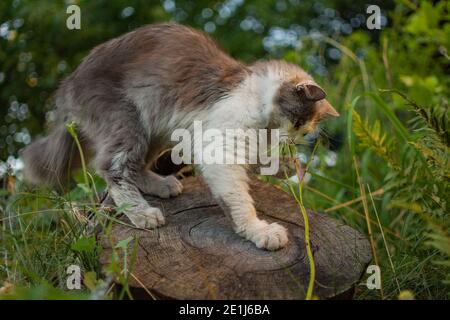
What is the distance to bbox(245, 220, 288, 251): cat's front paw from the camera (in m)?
2.47

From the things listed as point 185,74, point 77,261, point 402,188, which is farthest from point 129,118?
point 402,188

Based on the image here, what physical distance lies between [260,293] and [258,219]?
0.53 meters

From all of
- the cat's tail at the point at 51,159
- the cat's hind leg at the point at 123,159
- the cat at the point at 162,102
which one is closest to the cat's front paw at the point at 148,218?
the cat at the point at 162,102

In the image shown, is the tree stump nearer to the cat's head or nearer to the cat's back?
the cat's head

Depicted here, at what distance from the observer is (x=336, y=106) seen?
4930 millimetres

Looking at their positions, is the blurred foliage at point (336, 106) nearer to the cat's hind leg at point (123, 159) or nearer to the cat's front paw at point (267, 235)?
the cat's hind leg at point (123, 159)

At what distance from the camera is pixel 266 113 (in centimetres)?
284

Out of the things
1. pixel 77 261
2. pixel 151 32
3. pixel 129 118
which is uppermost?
pixel 151 32

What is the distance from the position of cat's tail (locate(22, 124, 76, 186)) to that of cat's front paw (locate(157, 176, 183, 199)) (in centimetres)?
63

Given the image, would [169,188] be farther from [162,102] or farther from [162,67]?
[162,67]

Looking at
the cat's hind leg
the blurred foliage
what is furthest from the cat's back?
the blurred foliage

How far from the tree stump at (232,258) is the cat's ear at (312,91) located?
1.96ft
